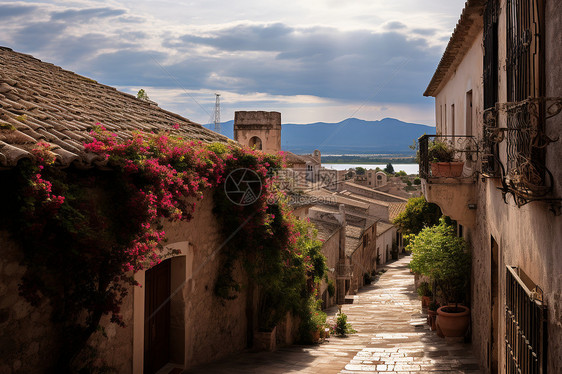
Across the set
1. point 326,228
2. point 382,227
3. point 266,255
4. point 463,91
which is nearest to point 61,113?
point 266,255

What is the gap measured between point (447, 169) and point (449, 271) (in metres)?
2.38

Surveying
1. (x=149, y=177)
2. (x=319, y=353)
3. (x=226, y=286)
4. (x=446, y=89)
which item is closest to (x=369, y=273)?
(x=446, y=89)

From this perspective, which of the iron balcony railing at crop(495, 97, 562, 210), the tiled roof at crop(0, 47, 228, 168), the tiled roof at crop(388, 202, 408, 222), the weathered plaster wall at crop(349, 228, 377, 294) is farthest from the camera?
the tiled roof at crop(388, 202, 408, 222)

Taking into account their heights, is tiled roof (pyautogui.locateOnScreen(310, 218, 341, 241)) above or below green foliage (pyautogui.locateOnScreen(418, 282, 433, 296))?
above

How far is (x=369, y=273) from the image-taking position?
39.3 m

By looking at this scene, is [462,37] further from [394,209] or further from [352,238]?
[394,209]

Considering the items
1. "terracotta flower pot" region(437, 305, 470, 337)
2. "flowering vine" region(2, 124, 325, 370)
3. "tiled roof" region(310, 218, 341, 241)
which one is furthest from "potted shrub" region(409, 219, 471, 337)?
"tiled roof" region(310, 218, 341, 241)

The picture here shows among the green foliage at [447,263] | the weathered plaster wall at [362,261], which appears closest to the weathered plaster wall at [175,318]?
the green foliage at [447,263]

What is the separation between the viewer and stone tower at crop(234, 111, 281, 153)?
26.6m

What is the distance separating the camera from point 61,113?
21.1 feet

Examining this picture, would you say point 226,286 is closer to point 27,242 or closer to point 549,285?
point 27,242

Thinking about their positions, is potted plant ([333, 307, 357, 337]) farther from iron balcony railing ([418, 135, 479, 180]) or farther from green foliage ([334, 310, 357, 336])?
iron balcony railing ([418, 135, 479, 180])

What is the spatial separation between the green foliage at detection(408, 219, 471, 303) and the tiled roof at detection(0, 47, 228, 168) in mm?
5216

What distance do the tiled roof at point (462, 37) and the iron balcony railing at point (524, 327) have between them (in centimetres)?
488
